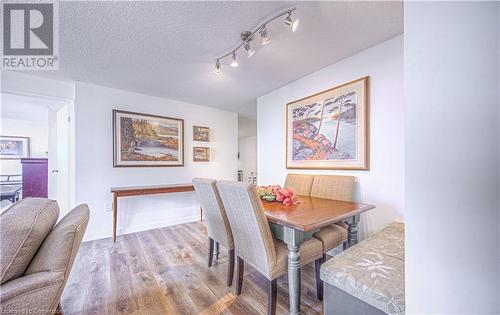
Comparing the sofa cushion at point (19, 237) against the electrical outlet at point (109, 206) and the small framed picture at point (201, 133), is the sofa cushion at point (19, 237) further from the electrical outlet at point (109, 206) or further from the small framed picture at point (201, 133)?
the small framed picture at point (201, 133)

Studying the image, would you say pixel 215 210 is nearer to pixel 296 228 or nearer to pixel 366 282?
pixel 296 228

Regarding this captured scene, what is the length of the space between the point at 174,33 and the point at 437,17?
1808 millimetres

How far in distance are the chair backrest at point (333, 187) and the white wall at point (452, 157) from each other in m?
1.56

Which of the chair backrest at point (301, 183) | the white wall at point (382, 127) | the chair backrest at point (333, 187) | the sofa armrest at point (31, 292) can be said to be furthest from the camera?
the chair backrest at point (301, 183)

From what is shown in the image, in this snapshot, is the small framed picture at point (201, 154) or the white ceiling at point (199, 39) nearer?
the white ceiling at point (199, 39)

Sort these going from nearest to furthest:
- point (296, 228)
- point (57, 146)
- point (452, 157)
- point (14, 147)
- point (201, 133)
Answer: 1. point (452, 157)
2. point (296, 228)
3. point (57, 146)
4. point (201, 133)
5. point (14, 147)

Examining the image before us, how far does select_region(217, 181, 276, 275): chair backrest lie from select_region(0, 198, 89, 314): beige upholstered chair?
0.81 meters

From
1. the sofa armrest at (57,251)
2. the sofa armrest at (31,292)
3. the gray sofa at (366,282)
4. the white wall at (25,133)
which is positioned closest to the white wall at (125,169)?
the sofa armrest at (57,251)

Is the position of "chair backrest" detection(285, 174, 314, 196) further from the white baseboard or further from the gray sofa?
the white baseboard

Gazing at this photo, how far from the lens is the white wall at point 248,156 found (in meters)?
7.53

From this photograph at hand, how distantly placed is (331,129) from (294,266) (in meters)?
1.62

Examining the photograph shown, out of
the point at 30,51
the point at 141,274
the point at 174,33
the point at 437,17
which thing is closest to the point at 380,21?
the point at 437,17

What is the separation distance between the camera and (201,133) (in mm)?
3852

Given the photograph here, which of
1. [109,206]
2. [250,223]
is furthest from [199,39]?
[109,206]
